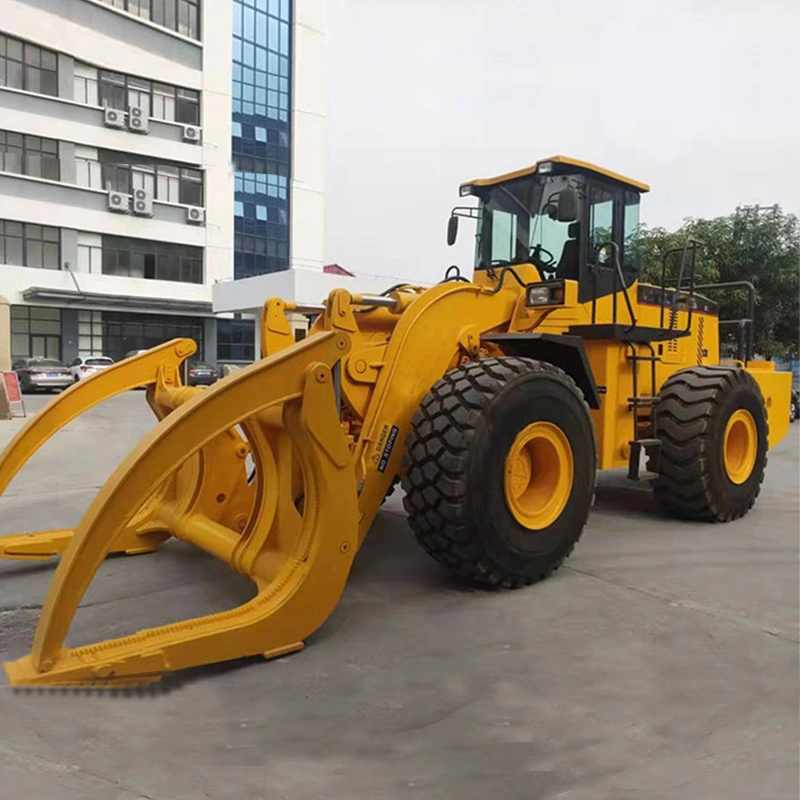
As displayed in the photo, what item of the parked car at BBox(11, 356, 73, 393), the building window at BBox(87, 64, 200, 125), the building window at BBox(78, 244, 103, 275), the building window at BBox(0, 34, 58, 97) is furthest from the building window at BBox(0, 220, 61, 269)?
the parked car at BBox(11, 356, 73, 393)

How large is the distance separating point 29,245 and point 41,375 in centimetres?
1035

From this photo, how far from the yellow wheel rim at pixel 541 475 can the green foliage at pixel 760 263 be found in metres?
14.3

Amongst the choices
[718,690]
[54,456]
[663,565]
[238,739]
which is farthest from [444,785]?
[54,456]

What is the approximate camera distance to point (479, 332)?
4699 millimetres

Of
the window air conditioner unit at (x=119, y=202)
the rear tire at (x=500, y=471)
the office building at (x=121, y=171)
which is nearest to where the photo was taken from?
the rear tire at (x=500, y=471)

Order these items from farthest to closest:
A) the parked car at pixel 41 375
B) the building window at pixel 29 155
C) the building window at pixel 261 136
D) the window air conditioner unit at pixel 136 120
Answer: the building window at pixel 261 136 → the window air conditioner unit at pixel 136 120 → the building window at pixel 29 155 → the parked car at pixel 41 375

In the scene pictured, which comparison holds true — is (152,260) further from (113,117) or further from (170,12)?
(170,12)

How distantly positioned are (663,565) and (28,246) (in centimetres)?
3318

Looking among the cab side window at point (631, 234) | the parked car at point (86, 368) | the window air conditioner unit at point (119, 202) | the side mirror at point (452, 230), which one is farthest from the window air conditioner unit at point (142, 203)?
the cab side window at point (631, 234)

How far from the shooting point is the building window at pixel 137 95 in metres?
32.9

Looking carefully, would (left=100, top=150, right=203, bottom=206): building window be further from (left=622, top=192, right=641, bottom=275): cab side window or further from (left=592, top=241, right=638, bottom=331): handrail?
(left=592, top=241, right=638, bottom=331): handrail

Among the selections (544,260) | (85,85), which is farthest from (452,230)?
(85,85)

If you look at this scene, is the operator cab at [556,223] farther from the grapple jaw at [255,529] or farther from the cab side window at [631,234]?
the grapple jaw at [255,529]

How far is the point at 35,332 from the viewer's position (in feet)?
106
